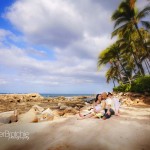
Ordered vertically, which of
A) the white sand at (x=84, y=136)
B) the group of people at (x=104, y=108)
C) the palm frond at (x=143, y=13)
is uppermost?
the palm frond at (x=143, y=13)

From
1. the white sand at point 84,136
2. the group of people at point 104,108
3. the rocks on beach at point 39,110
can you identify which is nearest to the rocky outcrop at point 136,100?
the rocks on beach at point 39,110

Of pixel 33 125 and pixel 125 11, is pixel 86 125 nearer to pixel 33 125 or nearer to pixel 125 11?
pixel 33 125

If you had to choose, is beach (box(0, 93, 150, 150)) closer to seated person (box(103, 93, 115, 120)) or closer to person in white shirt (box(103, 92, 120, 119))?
seated person (box(103, 93, 115, 120))

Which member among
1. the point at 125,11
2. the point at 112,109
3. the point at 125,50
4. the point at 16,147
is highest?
the point at 125,11

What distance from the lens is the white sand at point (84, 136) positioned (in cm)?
525

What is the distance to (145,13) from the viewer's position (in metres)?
21.9

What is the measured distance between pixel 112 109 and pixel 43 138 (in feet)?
15.1

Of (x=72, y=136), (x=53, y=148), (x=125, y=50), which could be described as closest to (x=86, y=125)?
(x=72, y=136)

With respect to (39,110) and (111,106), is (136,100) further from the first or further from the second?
(39,110)

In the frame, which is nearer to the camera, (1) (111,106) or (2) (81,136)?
(2) (81,136)

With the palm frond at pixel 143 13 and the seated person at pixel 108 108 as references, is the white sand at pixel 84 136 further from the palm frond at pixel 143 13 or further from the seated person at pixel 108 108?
the palm frond at pixel 143 13

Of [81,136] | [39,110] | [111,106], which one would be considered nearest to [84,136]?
[81,136]

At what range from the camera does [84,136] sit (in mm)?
6039

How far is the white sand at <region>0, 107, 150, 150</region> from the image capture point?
17.2ft
